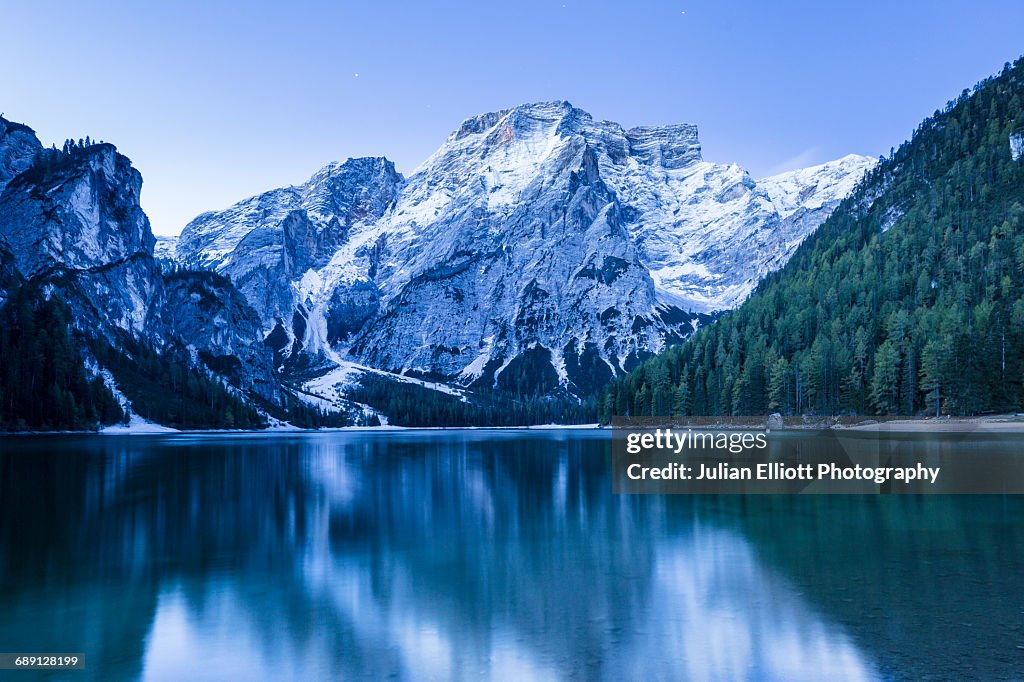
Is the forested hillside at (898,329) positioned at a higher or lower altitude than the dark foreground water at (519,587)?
higher

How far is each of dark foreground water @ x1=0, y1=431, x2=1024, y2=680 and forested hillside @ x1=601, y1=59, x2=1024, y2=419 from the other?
87738 millimetres

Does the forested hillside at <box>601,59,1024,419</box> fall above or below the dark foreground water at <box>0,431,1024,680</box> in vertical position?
above

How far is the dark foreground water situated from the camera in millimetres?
19172

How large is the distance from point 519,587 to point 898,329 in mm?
130184

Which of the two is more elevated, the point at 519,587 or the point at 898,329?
the point at 898,329

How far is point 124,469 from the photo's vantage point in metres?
76.1

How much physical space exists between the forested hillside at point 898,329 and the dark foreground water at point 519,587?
87738 millimetres

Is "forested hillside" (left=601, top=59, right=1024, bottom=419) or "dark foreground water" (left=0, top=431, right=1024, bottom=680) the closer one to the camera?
"dark foreground water" (left=0, top=431, right=1024, bottom=680)

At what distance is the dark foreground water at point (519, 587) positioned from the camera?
62.9ft

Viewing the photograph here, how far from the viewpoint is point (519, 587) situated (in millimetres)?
27172

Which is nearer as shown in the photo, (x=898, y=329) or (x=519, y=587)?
(x=519, y=587)

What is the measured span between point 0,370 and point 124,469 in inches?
4150

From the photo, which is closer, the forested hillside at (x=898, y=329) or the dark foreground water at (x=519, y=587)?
the dark foreground water at (x=519, y=587)

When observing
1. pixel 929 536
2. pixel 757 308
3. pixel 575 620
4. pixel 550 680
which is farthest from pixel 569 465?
pixel 757 308
